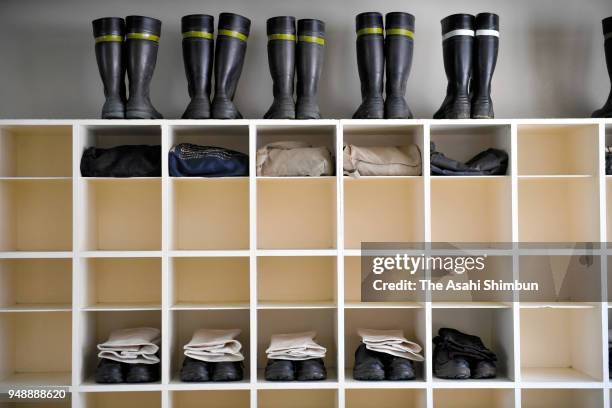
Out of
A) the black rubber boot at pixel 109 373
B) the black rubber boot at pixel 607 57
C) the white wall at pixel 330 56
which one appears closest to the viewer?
the black rubber boot at pixel 109 373

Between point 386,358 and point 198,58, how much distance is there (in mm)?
Result: 1935

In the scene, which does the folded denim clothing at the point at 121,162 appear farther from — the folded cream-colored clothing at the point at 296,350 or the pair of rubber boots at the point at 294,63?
the folded cream-colored clothing at the point at 296,350

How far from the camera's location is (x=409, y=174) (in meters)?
3.52

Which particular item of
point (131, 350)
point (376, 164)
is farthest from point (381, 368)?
point (131, 350)

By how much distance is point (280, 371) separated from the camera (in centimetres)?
341

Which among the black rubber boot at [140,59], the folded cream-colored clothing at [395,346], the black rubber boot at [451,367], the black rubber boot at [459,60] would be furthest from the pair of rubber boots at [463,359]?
the black rubber boot at [140,59]

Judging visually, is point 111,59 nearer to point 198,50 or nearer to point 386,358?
point 198,50

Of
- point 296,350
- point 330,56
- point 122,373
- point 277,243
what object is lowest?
point 122,373

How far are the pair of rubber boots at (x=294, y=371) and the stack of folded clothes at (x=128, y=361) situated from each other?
0.62 metres

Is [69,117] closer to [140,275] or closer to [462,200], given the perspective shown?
[140,275]

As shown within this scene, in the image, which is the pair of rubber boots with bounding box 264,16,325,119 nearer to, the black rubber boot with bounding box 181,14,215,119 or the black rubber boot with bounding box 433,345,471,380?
the black rubber boot with bounding box 181,14,215,119

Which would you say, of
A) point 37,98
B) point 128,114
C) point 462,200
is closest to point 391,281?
point 462,200

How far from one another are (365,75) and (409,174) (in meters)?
0.60

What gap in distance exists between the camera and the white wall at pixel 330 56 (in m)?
3.83
